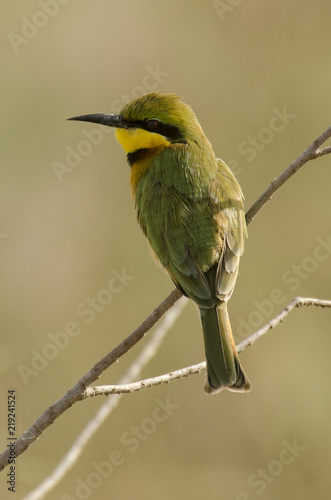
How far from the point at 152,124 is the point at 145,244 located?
3.88 feet

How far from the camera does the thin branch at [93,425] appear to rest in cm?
200

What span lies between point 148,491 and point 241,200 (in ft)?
5.42

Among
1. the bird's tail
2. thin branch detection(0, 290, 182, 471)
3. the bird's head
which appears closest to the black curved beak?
the bird's head

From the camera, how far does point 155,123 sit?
9.92 feet

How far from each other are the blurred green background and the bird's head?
3.47 feet

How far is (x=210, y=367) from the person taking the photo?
2.49m

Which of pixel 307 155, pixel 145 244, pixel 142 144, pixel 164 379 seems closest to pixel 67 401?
pixel 164 379

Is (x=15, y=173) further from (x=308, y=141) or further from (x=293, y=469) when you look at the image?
(x=293, y=469)

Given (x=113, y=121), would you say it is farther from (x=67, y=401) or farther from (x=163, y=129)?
(x=67, y=401)

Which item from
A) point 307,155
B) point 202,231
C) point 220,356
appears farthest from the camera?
point 202,231

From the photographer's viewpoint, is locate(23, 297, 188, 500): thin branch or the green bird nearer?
locate(23, 297, 188, 500): thin branch

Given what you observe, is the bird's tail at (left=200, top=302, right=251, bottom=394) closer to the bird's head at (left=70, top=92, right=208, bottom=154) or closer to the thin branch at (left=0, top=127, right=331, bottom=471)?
the thin branch at (left=0, top=127, right=331, bottom=471)

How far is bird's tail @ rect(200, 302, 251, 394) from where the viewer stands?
247 centimetres

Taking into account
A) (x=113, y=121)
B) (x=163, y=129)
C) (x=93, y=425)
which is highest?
(x=113, y=121)
